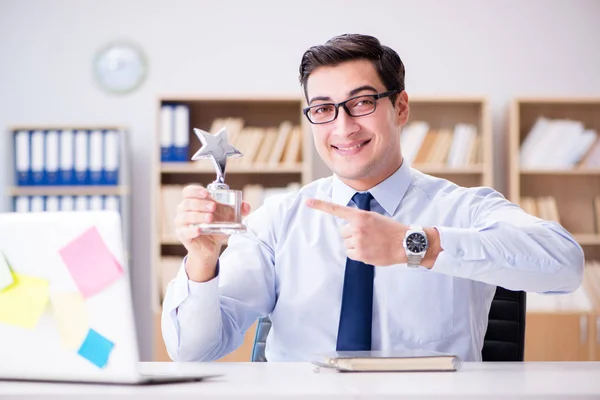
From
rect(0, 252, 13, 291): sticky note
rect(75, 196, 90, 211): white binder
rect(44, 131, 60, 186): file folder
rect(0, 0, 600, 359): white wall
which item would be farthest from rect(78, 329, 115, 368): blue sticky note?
rect(0, 0, 600, 359): white wall

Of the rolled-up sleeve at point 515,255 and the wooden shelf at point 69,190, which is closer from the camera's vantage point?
the rolled-up sleeve at point 515,255

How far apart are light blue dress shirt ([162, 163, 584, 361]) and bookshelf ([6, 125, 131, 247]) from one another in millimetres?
2331

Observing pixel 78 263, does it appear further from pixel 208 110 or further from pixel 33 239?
pixel 208 110

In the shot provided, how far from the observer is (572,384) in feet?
3.57

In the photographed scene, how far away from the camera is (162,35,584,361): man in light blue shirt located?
4.80ft

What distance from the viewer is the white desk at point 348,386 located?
0.98 m

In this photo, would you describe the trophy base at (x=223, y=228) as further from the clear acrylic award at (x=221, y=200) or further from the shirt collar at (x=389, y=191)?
the shirt collar at (x=389, y=191)

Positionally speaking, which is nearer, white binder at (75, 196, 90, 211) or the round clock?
white binder at (75, 196, 90, 211)

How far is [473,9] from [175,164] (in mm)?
2025

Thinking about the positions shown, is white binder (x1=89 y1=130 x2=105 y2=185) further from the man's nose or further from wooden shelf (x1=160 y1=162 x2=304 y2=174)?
the man's nose

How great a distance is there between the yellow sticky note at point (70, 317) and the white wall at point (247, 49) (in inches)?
136

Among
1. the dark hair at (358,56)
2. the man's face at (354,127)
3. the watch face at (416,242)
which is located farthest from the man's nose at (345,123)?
the watch face at (416,242)

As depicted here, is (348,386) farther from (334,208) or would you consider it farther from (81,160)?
(81,160)

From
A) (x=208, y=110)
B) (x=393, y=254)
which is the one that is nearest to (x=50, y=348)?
(x=393, y=254)
